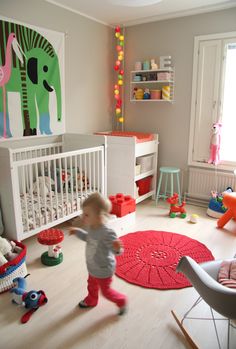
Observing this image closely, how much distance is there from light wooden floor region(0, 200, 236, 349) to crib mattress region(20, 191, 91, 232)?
32cm

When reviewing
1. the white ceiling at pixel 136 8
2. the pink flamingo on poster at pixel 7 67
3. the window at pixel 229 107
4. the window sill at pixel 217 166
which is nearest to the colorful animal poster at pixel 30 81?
the pink flamingo on poster at pixel 7 67

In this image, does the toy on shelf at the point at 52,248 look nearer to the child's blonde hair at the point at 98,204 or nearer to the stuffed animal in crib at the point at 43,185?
the stuffed animal in crib at the point at 43,185

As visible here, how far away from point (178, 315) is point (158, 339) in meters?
0.24

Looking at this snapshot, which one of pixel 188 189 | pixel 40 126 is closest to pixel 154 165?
pixel 188 189

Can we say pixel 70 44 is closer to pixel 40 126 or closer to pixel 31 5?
pixel 31 5

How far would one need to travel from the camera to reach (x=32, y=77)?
9.91 ft

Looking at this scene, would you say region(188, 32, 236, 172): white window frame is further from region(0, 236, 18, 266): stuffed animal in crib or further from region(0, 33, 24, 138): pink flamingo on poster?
region(0, 236, 18, 266): stuffed animal in crib

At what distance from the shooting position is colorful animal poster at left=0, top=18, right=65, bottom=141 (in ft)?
9.08

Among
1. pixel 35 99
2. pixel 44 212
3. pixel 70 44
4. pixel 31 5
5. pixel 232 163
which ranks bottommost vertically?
pixel 44 212

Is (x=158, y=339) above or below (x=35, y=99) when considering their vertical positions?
→ below

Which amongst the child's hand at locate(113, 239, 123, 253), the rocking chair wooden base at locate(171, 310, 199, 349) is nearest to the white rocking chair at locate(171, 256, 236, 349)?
the rocking chair wooden base at locate(171, 310, 199, 349)

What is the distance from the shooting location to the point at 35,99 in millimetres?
3078

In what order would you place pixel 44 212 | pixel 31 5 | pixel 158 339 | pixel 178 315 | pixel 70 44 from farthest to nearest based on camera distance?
pixel 70 44 < pixel 31 5 < pixel 44 212 < pixel 178 315 < pixel 158 339

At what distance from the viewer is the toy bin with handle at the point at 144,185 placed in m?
3.72
